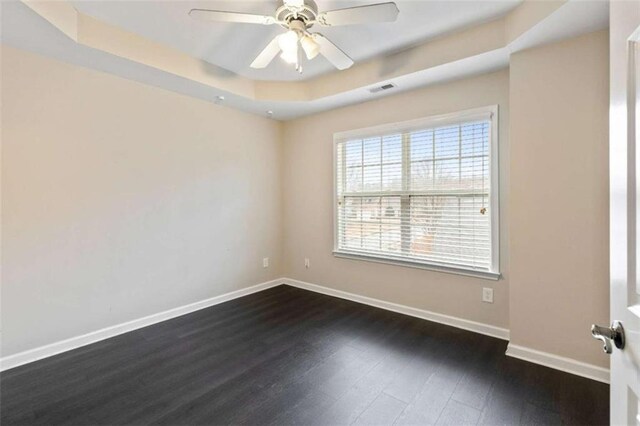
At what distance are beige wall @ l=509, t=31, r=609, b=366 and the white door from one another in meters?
1.54

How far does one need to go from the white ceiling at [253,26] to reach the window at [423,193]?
82 cm

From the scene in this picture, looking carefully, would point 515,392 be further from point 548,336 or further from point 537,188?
point 537,188

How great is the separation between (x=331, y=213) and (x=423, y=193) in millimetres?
1227

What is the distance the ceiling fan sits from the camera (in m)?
1.69

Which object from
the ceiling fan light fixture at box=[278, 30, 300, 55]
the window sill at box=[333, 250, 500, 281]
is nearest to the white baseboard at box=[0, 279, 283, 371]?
the window sill at box=[333, 250, 500, 281]

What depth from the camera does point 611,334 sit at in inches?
31.4

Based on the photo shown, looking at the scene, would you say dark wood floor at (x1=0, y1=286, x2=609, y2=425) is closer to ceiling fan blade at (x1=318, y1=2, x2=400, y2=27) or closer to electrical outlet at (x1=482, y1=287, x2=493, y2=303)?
electrical outlet at (x1=482, y1=287, x2=493, y2=303)

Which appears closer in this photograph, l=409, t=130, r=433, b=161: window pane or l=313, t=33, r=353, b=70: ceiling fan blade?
l=313, t=33, r=353, b=70: ceiling fan blade

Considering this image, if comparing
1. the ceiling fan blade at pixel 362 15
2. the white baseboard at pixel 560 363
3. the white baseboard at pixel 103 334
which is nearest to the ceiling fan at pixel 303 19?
the ceiling fan blade at pixel 362 15

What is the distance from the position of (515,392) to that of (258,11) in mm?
3120

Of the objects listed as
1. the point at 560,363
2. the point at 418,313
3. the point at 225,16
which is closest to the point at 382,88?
the point at 225,16

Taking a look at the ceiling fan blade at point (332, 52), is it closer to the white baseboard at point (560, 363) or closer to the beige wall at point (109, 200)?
the beige wall at point (109, 200)

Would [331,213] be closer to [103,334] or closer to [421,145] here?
[421,145]

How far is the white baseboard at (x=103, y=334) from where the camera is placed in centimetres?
224
